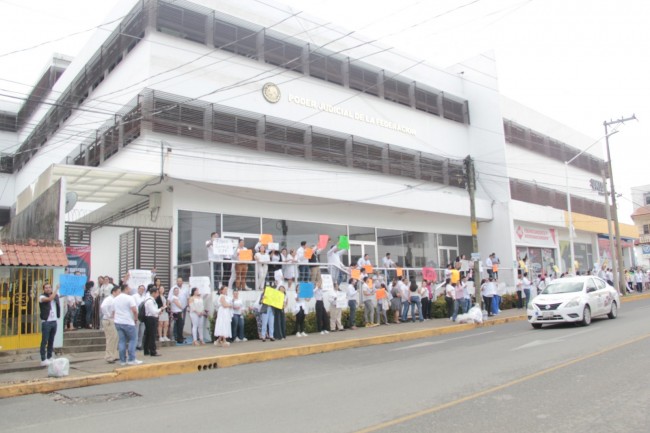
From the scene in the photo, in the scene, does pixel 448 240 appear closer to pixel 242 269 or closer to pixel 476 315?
pixel 476 315

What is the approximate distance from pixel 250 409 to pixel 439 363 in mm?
4639

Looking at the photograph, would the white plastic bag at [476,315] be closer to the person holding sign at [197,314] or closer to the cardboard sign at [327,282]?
the cardboard sign at [327,282]

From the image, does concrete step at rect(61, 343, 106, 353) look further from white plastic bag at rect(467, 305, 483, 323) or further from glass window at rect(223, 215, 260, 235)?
white plastic bag at rect(467, 305, 483, 323)

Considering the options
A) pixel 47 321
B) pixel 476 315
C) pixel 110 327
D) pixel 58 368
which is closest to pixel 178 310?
pixel 110 327

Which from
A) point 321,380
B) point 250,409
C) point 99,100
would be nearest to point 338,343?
point 321,380

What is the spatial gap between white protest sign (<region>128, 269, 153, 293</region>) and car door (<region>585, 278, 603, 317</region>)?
13049 mm

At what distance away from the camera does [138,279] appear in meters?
15.2

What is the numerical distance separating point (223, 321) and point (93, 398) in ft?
20.3

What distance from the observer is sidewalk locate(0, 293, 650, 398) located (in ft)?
33.7

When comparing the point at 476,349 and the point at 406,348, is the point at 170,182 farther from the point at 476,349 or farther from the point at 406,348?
the point at 476,349

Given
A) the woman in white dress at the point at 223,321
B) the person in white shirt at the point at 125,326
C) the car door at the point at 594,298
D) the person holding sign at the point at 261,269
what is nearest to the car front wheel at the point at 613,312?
the car door at the point at 594,298

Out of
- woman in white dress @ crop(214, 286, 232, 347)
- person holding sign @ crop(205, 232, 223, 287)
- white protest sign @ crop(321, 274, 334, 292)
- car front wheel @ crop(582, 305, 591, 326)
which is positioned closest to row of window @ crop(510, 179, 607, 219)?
car front wheel @ crop(582, 305, 591, 326)

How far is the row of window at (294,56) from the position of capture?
1997 centimetres

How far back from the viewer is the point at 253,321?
55.1 ft
